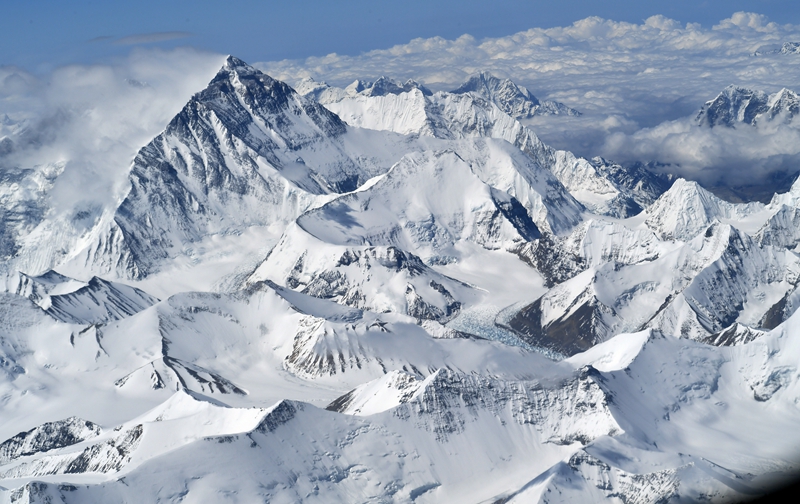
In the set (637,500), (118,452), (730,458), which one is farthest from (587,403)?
(118,452)

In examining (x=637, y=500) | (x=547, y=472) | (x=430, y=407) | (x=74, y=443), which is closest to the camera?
(x=637, y=500)

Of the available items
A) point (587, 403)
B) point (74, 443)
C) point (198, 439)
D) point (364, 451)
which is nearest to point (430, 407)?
point (364, 451)

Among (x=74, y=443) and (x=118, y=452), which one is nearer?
(x=118, y=452)

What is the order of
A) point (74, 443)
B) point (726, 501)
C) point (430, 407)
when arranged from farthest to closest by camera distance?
point (74, 443) < point (430, 407) < point (726, 501)

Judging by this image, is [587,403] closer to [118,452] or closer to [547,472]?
[547,472]

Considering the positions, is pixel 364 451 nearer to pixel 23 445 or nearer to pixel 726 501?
pixel 726 501

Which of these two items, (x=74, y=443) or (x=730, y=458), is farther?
(x=74, y=443)

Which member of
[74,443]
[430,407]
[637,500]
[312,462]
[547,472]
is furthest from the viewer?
[74,443]

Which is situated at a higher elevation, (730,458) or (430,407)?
(430,407)

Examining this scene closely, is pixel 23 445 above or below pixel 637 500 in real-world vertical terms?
above
